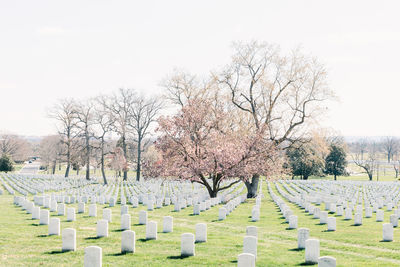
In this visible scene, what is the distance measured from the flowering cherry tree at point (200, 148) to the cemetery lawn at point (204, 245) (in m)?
8.04

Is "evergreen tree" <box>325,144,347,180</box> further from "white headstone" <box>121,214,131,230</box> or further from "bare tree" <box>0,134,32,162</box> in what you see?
"bare tree" <box>0,134,32,162</box>

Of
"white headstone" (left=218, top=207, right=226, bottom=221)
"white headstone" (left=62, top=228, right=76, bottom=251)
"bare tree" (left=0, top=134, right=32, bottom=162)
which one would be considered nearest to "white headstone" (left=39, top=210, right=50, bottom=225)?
"white headstone" (left=62, top=228, right=76, bottom=251)

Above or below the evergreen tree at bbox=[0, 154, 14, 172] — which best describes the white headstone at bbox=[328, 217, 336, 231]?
below

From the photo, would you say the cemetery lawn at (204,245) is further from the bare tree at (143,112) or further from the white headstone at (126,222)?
the bare tree at (143,112)

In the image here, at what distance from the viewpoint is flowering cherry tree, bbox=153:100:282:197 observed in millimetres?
28375

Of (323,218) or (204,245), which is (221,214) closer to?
(323,218)

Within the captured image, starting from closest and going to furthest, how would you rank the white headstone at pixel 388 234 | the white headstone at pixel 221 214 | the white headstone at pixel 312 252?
1. the white headstone at pixel 312 252
2. the white headstone at pixel 388 234
3. the white headstone at pixel 221 214

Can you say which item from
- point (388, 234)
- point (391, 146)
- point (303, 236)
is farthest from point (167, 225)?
point (391, 146)

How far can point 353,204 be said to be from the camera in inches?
1076

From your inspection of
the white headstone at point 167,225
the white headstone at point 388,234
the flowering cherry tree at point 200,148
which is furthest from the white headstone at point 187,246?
the flowering cherry tree at point 200,148

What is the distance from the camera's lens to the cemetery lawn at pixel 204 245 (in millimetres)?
10945

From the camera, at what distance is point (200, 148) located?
29219 millimetres

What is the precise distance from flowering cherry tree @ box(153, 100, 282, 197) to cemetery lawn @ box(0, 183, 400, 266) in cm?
804

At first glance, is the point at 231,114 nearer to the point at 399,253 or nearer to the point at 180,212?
the point at 180,212
